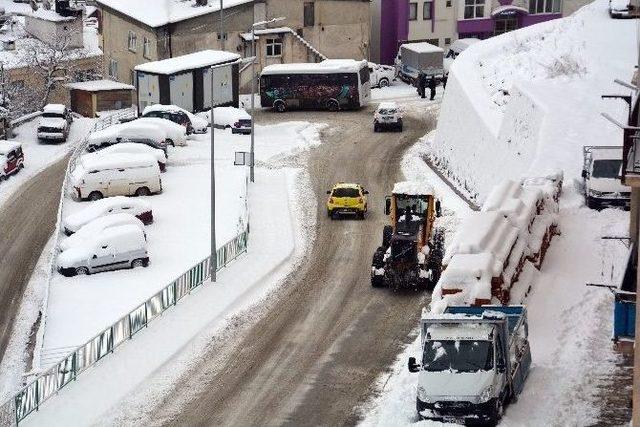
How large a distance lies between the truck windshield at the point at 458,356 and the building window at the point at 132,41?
53849 millimetres

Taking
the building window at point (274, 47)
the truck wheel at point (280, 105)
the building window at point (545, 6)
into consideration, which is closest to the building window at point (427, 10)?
the building window at point (545, 6)

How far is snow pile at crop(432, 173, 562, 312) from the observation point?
3319 cm

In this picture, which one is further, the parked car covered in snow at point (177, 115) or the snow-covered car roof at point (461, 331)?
the parked car covered in snow at point (177, 115)

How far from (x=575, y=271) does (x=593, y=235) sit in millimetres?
3114

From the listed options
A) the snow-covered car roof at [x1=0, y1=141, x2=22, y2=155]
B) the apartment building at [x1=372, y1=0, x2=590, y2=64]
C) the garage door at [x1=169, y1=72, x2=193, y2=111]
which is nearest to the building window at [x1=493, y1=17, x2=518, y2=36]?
the apartment building at [x1=372, y1=0, x2=590, y2=64]

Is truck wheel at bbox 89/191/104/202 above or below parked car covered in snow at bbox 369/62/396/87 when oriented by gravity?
below

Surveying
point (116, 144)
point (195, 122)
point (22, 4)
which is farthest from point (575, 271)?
point (22, 4)

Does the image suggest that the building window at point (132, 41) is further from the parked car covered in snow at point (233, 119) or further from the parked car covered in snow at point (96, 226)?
the parked car covered in snow at point (96, 226)

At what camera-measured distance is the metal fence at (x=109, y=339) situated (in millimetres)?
31734

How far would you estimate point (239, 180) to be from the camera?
56.8 metres

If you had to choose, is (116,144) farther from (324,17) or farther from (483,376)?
Result: (483,376)

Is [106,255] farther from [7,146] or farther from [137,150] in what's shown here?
[7,146]

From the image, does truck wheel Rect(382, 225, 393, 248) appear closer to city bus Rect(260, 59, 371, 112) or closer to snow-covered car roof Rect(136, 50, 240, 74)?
snow-covered car roof Rect(136, 50, 240, 74)

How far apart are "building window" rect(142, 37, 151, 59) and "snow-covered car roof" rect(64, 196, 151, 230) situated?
94.3ft
